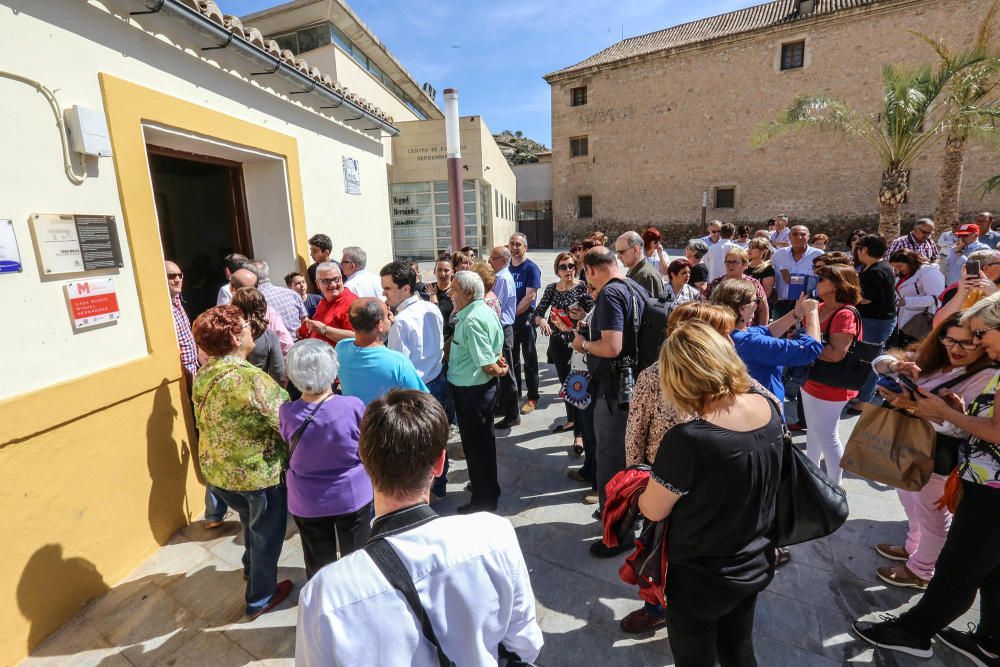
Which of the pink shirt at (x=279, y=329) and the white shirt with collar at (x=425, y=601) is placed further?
the pink shirt at (x=279, y=329)

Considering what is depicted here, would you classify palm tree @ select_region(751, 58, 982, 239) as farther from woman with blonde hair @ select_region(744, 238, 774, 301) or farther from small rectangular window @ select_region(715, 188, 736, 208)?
small rectangular window @ select_region(715, 188, 736, 208)

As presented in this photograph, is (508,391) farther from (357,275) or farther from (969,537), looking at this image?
(969,537)

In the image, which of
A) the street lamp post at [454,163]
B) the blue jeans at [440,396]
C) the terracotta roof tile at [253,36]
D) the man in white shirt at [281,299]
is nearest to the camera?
the terracotta roof tile at [253,36]

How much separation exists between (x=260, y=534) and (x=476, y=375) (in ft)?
5.19

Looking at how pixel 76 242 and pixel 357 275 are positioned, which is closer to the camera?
pixel 76 242

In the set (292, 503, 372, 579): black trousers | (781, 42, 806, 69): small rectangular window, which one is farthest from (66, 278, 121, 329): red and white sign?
(781, 42, 806, 69): small rectangular window

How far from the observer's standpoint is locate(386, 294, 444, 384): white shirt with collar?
10.8 ft

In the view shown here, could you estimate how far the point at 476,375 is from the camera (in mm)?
3324

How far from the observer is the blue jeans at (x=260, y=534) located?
2.56 meters

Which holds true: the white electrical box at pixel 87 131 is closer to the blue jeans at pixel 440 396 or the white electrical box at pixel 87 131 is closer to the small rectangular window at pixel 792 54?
the blue jeans at pixel 440 396

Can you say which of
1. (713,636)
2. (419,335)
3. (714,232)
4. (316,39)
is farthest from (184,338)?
(316,39)

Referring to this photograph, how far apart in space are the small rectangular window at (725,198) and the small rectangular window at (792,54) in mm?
5996

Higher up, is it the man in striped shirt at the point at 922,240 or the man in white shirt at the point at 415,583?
the man in striped shirt at the point at 922,240

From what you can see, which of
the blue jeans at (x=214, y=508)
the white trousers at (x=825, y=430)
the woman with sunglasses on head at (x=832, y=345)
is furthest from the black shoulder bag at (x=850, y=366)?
the blue jeans at (x=214, y=508)
